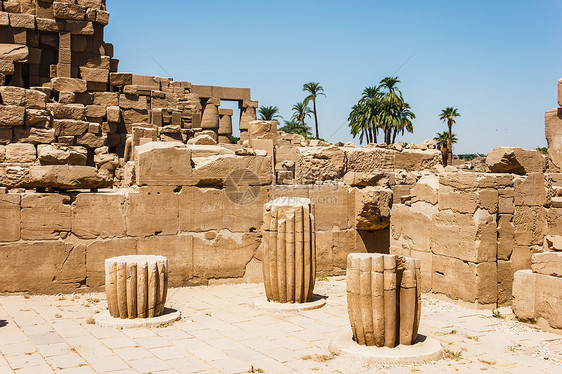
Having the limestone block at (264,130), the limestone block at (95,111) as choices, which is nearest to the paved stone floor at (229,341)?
the limestone block at (264,130)

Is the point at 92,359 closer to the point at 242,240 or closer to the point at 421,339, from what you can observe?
the point at 421,339

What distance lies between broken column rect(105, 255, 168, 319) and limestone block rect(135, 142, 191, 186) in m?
2.07

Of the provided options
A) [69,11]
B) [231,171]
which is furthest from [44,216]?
[69,11]

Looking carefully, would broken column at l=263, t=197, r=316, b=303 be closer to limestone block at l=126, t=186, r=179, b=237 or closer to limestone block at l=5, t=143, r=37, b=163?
limestone block at l=126, t=186, r=179, b=237

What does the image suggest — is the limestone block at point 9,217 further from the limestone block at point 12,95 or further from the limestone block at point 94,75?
the limestone block at point 94,75

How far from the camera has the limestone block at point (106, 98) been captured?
19.5 m

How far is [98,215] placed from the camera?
25.1 feet

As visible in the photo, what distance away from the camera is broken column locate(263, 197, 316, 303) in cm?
685

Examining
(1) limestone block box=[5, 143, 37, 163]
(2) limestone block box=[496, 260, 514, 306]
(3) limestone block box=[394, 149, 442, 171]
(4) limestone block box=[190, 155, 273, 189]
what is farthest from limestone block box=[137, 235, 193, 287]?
(1) limestone block box=[5, 143, 37, 163]

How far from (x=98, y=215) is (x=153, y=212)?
0.79 m

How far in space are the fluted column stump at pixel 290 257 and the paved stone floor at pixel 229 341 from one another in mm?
306

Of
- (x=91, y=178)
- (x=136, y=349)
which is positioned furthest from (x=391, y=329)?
(x=91, y=178)

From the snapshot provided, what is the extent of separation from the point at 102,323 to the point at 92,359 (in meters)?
1.13

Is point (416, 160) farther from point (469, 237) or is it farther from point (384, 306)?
point (384, 306)
